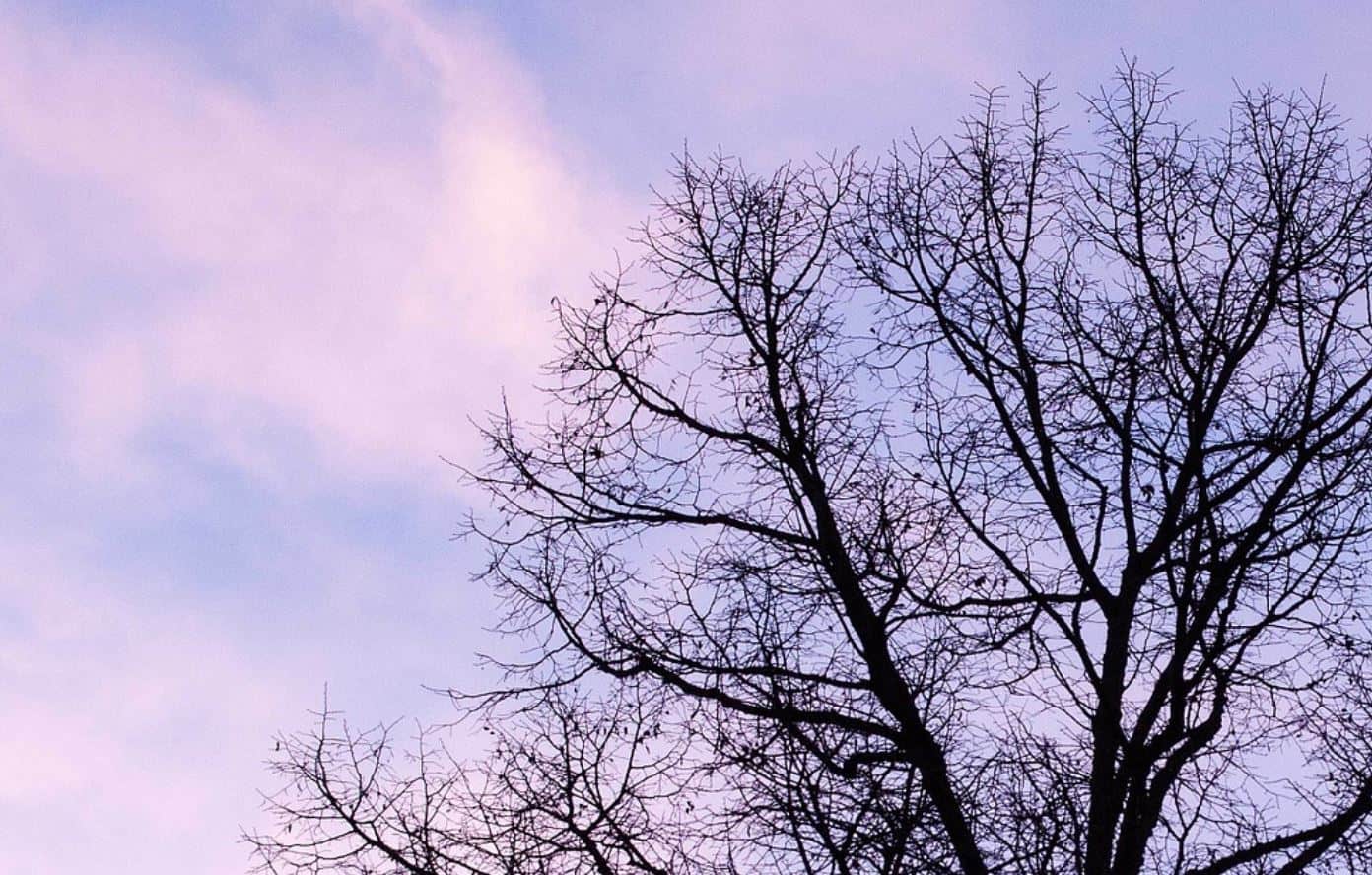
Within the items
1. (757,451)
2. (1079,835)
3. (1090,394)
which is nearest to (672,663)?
(757,451)

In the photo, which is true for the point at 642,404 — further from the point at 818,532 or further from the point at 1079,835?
the point at 1079,835

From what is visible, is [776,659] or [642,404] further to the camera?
[642,404]

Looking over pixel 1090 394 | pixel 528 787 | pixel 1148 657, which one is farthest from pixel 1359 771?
pixel 528 787

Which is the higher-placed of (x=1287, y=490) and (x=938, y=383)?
(x=938, y=383)

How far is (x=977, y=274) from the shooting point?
10836 mm

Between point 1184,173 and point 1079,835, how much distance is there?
14.8 feet

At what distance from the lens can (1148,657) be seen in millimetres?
9117

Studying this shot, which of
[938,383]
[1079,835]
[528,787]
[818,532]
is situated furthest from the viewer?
[938,383]

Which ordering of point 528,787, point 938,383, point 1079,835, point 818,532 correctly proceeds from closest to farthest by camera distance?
point 1079,835
point 528,787
point 818,532
point 938,383

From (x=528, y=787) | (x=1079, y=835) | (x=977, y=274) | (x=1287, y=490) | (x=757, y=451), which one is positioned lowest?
(x=1079, y=835)

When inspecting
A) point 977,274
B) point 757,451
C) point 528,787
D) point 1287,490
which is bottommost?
point 528,787

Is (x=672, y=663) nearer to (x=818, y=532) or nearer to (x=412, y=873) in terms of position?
(x=818, y=532)

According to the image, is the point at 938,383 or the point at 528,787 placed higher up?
the point at 938,383

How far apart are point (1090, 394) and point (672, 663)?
9.91 feet
